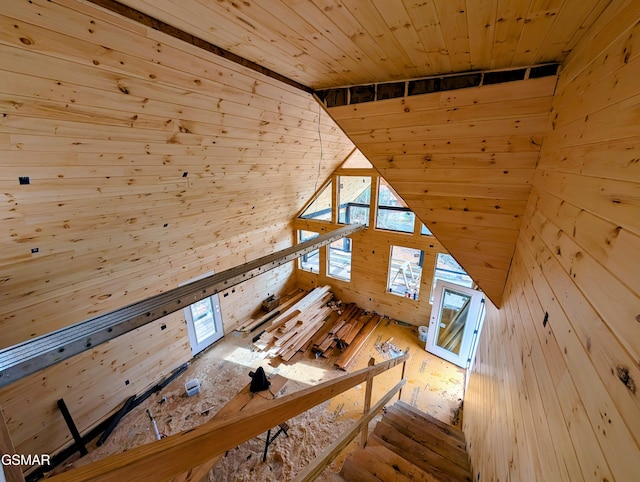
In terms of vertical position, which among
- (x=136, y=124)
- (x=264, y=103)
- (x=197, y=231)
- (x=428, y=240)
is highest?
(x=264, y=103)

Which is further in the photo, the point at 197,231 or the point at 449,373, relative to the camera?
the point at 449,373

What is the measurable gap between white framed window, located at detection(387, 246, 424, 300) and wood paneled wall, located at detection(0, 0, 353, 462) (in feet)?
11.3

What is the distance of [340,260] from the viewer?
7.95 metres

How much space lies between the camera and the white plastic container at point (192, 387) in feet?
14.4

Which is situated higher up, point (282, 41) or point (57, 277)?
point (282, 41)

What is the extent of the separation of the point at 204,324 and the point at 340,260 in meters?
4.11

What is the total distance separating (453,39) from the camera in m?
1.35

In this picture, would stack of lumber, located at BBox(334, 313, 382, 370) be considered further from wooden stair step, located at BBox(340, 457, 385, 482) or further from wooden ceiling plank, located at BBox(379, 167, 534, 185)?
wooden ceiling plank, located at BBox(379, 167, 534, 185)

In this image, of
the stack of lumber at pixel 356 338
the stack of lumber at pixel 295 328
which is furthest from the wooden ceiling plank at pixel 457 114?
the stack of lumber at pixel 295 328

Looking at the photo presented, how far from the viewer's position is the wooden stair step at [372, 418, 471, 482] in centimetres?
220

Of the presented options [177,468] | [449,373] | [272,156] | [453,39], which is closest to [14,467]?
[177,468]

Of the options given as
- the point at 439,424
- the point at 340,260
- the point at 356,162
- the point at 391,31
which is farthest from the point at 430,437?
the point at 340,260

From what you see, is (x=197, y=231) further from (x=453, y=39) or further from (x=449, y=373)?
(x=449, y=373)

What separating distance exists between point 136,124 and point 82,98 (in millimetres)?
369
